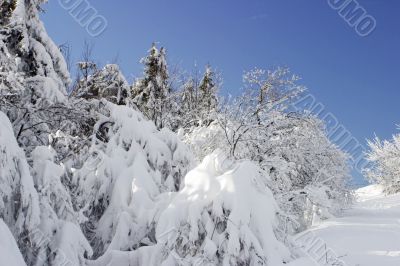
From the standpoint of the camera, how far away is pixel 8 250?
3.73 meters

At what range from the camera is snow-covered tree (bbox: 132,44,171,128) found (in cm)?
2208

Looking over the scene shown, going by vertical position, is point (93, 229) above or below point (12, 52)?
below

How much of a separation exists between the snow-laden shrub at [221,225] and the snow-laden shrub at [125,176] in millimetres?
820

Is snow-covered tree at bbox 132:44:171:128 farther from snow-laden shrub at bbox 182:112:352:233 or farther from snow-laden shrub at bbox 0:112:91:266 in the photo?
snow-laden shrub at bbox 0:112:91:266

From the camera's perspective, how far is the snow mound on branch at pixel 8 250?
359cm

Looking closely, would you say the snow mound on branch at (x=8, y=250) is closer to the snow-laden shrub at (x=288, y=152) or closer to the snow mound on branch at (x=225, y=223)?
the snow mound on branch at (x=225, y=223)

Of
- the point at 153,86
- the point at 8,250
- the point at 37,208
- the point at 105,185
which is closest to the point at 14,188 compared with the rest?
the point at 37,208

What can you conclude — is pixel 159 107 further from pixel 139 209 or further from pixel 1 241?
pixel 1 241

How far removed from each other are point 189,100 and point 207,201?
21354mm

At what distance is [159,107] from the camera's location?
21906 millimetres

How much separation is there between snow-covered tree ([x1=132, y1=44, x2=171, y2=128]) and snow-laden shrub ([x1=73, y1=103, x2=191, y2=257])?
1252 centimetres

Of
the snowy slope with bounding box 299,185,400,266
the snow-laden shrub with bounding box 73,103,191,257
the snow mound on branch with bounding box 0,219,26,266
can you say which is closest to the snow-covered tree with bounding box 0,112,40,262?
the snow mound on branch with bounding box 0,219,26,266

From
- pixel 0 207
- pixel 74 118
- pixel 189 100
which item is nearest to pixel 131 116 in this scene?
pixel 74 118

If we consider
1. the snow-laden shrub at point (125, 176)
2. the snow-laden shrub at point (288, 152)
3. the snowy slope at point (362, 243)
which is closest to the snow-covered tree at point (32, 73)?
the snow-laden shrub at point (125, 176)
